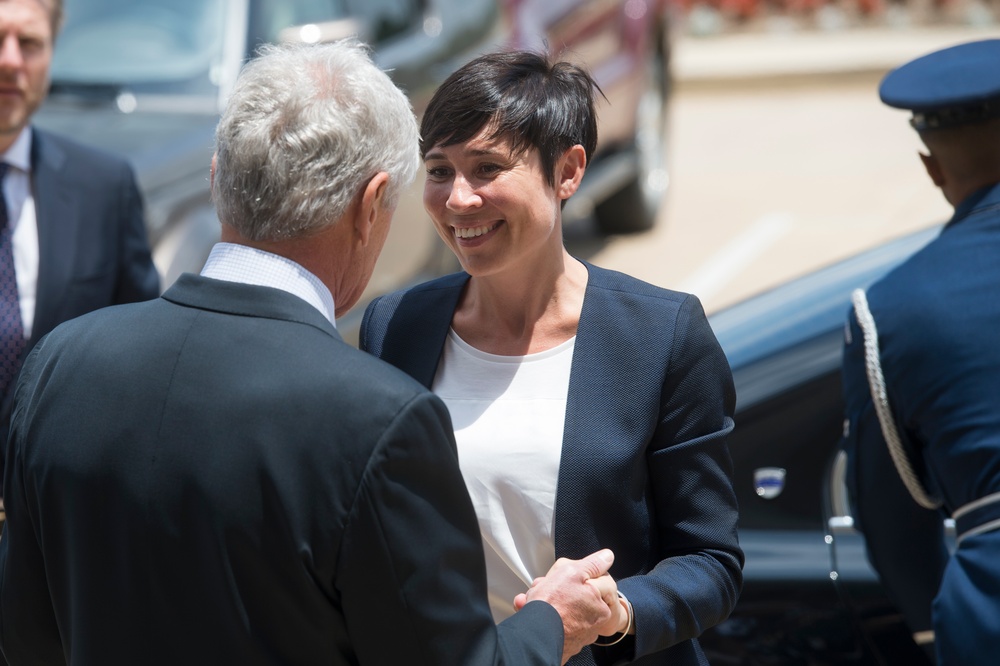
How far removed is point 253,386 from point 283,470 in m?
0.11

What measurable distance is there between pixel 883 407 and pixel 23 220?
83.6 inches

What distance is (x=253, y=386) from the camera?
156cm

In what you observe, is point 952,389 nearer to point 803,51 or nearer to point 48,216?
point 48,216

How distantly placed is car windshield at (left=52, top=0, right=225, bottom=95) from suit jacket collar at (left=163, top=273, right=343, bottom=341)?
3.18 meters

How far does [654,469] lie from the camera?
2.09 metres

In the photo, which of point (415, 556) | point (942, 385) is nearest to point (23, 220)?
point (415, 556)

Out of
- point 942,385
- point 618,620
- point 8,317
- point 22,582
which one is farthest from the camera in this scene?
point 8,317

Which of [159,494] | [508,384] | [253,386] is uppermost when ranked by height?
[253,386]

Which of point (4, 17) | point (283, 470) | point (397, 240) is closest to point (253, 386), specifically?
point (283, 470)

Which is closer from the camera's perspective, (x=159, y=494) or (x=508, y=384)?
(x=159, y=494)

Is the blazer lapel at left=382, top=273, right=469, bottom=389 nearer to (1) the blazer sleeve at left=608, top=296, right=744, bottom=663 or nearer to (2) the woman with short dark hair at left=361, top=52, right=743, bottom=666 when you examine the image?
(2) the woman with short dark hair at left=361, top=52, right=743, bottom=666

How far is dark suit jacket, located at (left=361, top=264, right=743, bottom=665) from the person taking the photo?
2027mm

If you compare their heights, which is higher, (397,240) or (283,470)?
(283,470)

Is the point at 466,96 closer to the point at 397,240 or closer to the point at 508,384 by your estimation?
the point at 508,384
